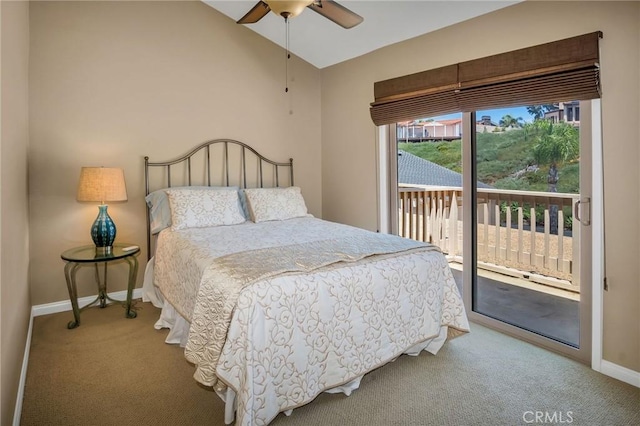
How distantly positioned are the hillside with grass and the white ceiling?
36.0 inches

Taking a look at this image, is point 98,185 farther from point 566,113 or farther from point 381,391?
point 566,113

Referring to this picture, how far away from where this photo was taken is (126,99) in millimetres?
3521

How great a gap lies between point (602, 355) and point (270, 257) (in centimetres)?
210

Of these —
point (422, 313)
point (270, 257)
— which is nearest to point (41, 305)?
point (270, 257)

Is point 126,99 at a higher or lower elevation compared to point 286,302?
higher

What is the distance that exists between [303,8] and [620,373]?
9.27ft

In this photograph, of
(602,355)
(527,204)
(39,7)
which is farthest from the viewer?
(39,7)

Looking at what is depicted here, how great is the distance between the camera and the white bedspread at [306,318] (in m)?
1.74

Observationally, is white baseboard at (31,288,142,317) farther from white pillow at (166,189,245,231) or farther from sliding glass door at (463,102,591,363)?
sliding glass door at (463,102,591,363)

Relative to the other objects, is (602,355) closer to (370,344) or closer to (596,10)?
(370,344)

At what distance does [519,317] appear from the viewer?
2947 mm

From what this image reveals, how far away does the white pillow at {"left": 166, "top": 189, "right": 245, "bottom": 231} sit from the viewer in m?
3.27

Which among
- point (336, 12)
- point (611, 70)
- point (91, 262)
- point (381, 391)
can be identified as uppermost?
point (336, 12)

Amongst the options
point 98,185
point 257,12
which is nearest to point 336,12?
point 257,12
